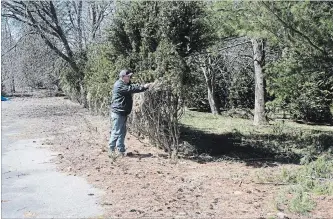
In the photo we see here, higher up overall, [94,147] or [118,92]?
[118,92]

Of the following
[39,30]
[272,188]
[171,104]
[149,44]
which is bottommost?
[272,188]

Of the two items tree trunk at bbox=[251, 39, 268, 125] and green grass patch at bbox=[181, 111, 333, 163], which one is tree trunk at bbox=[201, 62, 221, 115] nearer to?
tree trunk at bbox=[251, 39, 268, 125]

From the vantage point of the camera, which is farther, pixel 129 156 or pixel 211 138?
pixel 211 138

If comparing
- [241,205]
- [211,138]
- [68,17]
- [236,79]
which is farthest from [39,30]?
[241,205]

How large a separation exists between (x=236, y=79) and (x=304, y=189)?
17.3m

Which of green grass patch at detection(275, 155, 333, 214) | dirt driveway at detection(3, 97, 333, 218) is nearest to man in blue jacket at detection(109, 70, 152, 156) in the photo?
dirt driveway at detection(3, 97, 333, 218)

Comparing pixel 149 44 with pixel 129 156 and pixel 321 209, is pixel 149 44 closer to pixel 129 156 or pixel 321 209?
pixel 129 156

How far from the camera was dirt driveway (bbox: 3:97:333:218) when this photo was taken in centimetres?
473

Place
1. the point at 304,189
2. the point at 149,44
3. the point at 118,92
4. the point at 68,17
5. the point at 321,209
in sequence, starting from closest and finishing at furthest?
the point at 321,209, the point at 304,189, the point at 118,92, the point at 149,44, the point at 68,17

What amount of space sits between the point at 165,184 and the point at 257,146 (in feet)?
17.4

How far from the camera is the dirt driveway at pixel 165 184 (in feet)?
15.5

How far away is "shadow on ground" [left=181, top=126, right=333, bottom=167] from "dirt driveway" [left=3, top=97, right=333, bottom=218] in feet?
2.73

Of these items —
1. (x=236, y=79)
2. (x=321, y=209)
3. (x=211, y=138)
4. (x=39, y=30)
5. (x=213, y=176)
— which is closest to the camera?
(x=321, y=209)

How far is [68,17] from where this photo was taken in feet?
80.6
